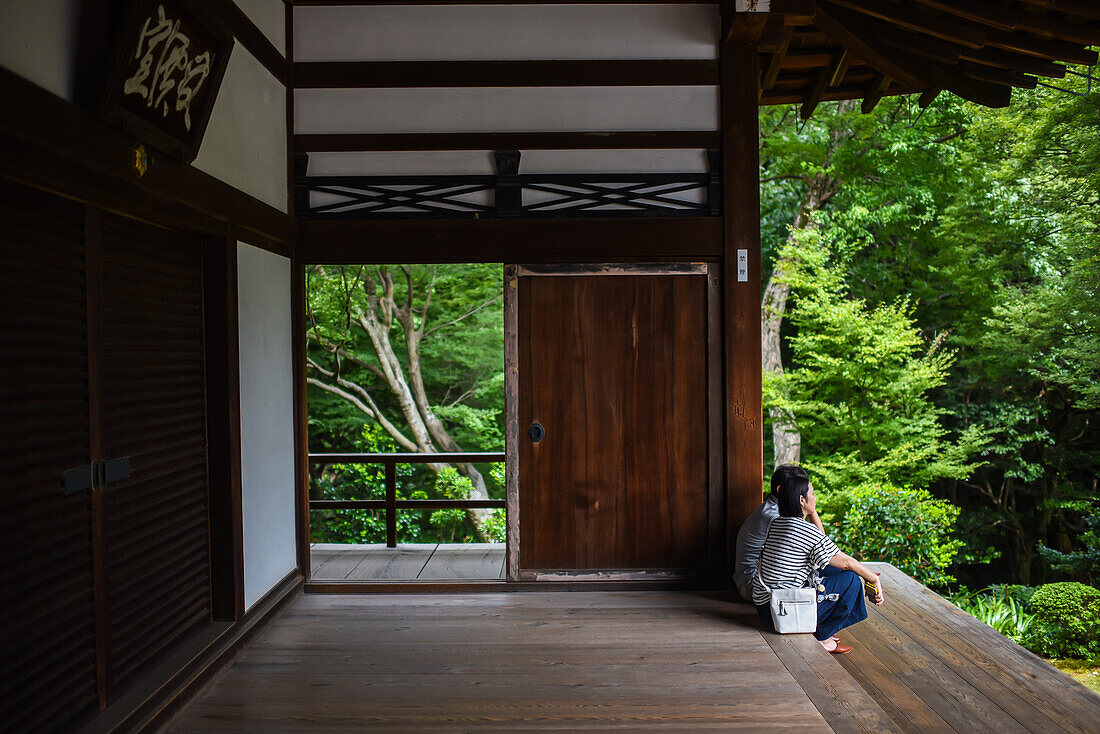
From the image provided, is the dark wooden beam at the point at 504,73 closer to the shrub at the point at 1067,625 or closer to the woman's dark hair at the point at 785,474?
the woman's dark hair at the point at 785,474

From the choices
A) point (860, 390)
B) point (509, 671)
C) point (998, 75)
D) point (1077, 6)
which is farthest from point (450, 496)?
point (1077, 6)

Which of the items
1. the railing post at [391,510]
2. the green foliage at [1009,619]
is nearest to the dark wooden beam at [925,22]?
the railing post at [391,510]

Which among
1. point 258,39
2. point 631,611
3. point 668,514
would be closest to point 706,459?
point 668,514

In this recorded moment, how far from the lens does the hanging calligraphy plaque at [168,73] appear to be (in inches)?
83.3

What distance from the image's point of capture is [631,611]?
3744mm

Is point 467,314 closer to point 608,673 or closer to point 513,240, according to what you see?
point 513,240

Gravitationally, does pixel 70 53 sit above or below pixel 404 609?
above

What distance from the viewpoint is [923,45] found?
3.86 meters

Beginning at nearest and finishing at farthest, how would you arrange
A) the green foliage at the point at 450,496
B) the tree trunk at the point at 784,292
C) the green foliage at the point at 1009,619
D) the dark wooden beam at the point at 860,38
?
the dark wooden beam at the point at 860,38 → the green foliage at the point at 1009,619 → the green foliage at the point at 450,496 → the tree trunk at the point at 784,292

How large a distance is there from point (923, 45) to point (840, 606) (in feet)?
9.32

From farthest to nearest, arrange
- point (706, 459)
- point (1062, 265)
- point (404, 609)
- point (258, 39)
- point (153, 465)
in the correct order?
1. point (1062, 265)
2. point (706, 459)
3. point (404, 609)
4. point (258, 39)
5. point (153, 465)

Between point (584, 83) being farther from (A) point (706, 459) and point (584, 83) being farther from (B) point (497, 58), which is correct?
(A) point (706, 459)

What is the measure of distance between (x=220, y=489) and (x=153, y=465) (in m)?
0.47

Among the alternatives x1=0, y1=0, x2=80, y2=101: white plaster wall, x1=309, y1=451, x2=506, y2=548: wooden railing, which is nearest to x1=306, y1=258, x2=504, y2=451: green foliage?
x1=309, y1=451, x2=506, y2=548: wooden railing
